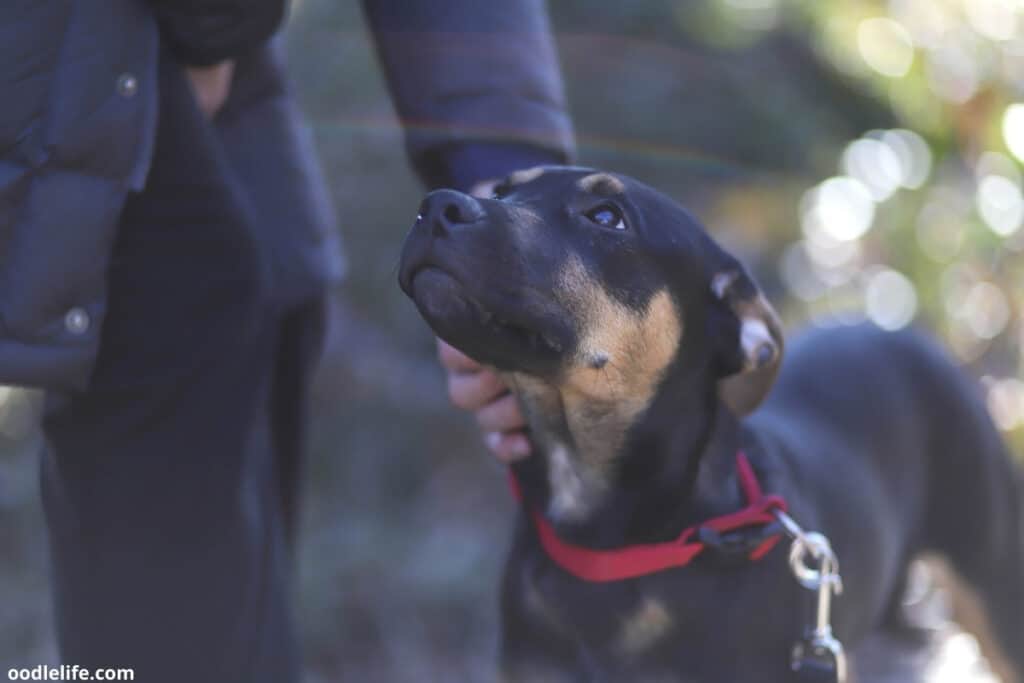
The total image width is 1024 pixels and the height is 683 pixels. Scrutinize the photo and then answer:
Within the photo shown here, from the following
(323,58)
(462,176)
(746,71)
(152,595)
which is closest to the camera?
(152,595)

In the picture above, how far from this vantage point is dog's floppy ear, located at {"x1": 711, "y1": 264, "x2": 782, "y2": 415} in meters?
2.42

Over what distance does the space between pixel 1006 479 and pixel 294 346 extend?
2.17 m

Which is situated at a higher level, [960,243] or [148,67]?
[148,67]

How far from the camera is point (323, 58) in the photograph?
5223mm

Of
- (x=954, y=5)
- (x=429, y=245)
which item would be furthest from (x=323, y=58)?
(x=429, y=245)

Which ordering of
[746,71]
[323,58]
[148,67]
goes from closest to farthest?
[148,67] → [323,58] → [746,71]

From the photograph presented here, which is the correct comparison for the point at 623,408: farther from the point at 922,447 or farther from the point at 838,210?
the point at 838,210

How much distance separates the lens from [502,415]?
2.54 m

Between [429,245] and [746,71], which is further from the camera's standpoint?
[746,71]

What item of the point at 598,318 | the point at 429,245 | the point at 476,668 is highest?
the point at 429,245

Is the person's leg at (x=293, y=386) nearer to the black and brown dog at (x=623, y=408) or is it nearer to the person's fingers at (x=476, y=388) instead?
the person's fingers at (x=476, y=388)

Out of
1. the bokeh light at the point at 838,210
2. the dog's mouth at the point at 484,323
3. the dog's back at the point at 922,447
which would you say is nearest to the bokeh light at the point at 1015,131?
the bokeh light at the point at 838,210

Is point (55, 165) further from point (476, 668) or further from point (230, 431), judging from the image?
point (476, 668)

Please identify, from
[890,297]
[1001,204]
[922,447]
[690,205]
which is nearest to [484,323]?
[922,447]
